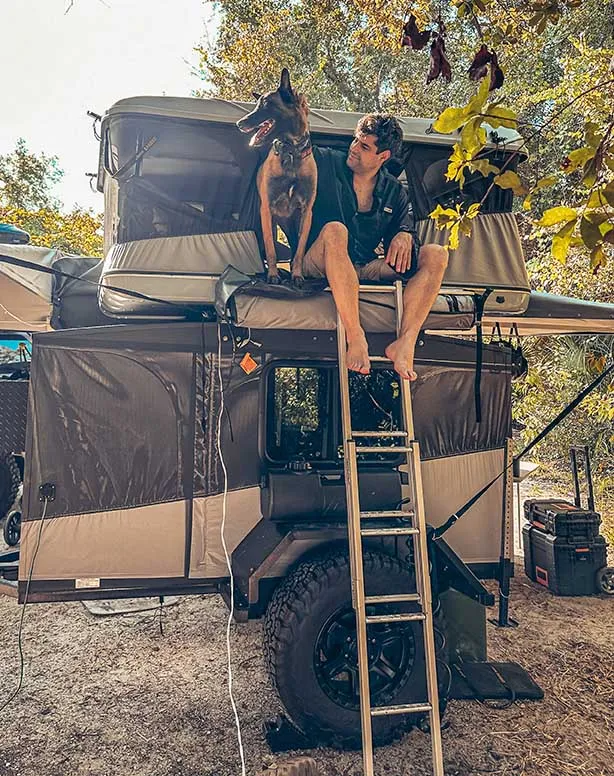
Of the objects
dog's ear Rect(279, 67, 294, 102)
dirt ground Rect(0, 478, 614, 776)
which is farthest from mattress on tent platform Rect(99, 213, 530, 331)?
dirt ground Rect(0, 478, 614, 776)

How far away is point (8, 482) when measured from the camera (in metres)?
5.57

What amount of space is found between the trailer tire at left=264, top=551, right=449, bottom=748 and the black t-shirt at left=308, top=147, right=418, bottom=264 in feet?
6.39

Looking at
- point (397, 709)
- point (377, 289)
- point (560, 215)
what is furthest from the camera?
point (377, 289)

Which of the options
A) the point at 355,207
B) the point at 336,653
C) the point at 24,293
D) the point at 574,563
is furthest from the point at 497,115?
the point at 574,563

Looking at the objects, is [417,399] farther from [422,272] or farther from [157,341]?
[157,341]

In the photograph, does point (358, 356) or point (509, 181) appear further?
point (358, 356)

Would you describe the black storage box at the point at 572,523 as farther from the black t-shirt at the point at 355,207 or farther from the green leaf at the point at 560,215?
the green leaf at the point at 560,215

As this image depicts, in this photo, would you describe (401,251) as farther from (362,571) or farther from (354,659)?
(354,659)

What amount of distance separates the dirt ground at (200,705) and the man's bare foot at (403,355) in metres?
2.07

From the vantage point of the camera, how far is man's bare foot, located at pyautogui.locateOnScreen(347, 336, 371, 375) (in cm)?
329

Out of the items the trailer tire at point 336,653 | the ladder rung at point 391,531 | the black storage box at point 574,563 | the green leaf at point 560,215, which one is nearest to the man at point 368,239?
the ladder rung at point 391,531

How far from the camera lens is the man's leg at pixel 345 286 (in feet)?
10.8

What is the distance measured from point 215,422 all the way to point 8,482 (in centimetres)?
319

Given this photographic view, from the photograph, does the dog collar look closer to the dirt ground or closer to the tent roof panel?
the tent roof panel
